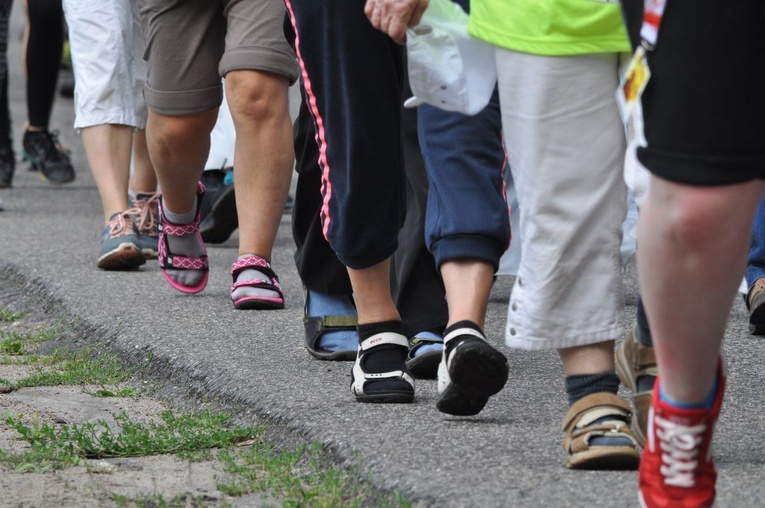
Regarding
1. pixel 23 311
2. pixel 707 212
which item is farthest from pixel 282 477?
pixel 23 311

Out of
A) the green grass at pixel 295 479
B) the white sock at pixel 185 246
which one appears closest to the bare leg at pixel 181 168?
the white sock at pixel 185 246

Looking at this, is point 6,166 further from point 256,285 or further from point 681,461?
point 681,461

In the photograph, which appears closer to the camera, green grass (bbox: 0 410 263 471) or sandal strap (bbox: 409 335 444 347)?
green grass (bbox: 0 410 263 471)

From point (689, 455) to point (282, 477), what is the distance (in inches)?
34.2

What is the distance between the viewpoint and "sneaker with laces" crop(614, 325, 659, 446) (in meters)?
2.67

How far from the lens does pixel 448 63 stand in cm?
265

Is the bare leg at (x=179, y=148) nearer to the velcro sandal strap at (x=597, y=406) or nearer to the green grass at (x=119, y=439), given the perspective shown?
the green grass at (x=119, y=439)

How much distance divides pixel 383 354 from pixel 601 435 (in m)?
0.77

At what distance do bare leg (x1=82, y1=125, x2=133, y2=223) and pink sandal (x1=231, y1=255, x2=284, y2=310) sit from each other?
4.07 feet

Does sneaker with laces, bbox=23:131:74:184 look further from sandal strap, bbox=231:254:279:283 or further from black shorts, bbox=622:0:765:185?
black shorts, bbox=622:0:765:185

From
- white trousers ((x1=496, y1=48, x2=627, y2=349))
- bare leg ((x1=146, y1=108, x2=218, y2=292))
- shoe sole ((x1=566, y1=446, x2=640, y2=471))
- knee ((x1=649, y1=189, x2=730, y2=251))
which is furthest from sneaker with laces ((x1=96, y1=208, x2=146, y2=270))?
knee ((x1=649, y1=189, x2=730, y2=251))

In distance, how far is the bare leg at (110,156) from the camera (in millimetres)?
5750

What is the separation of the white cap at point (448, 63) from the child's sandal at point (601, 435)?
57cm

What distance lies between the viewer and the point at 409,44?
2693mm
